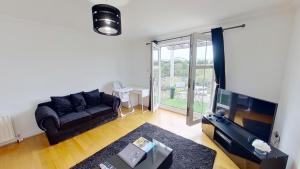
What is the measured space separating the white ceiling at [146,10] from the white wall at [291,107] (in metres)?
0.74

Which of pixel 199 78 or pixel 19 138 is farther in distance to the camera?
pixel 199 78

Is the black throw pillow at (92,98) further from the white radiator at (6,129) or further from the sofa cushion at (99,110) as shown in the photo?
the white radiator at (6,129)

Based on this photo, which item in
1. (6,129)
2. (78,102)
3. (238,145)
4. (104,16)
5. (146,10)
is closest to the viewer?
(104,16)

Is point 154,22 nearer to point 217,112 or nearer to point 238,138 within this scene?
point 217,112

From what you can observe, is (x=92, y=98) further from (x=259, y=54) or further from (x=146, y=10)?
(x=259, y=54)

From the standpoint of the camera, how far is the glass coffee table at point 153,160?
4.99 feet

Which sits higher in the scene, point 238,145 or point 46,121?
point 46,121

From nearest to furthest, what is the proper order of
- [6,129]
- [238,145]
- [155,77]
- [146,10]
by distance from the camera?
[238,145], [146,10], [6,129], [155,77]

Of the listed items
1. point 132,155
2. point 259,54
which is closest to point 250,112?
point 259,54

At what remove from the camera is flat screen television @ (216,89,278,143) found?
5.69ft

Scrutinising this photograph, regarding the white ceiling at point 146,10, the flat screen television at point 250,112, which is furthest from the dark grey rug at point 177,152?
the white ceiling at point 146,10

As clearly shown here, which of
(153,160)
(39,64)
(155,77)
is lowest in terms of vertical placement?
(153,160)

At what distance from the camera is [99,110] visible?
304cm

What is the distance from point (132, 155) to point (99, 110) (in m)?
1.71
